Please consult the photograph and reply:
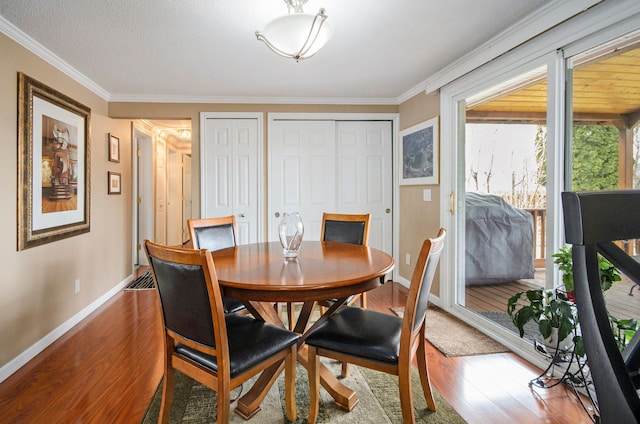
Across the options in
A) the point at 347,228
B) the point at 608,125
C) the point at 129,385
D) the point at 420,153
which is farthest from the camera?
the point at 420,153

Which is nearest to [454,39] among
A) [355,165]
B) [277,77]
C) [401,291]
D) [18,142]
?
[277,77]

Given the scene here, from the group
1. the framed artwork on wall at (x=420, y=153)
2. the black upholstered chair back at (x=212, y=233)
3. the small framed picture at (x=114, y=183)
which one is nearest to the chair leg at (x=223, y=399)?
the black upholstered chair back at (x=212, y=233)

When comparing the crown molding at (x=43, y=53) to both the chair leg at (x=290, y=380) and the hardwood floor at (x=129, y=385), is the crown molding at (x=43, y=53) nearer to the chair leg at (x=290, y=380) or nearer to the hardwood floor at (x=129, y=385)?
the hardwood floor at (x=129, y=385)

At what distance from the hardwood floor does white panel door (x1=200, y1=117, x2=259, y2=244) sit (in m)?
1.61

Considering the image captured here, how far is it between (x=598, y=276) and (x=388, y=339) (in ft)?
3.83

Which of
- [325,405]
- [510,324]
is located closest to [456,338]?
[510,324]

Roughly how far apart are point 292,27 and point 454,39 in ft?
4.59

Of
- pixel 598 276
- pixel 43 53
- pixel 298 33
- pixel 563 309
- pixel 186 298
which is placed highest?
pixel 43 53

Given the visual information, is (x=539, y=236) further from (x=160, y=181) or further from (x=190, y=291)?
(x=160, y=181)

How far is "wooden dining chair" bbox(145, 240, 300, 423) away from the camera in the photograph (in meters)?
1.22

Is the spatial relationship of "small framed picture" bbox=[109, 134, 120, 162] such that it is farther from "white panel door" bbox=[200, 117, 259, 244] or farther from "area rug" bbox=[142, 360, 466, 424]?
"area rug" bbox=[142, 360, 466, 424]

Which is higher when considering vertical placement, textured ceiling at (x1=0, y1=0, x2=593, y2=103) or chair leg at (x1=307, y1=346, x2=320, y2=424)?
textured ceiling at (x1=0, y1=0, x2=593, y2=103)

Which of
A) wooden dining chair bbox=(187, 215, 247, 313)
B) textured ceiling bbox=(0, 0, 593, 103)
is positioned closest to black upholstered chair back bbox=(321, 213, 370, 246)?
wooden dining chair bbox=(187, 215, 247, 313)

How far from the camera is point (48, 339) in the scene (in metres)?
2.48
